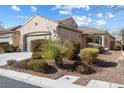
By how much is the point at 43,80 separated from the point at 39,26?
37.1 feet

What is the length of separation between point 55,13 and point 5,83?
13766 millimetres

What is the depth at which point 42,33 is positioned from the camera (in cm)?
1930

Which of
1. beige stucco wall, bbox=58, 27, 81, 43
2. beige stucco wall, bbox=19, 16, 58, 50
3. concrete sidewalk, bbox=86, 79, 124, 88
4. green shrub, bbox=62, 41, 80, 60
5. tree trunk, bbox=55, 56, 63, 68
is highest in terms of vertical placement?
beige stucco wall, bbox=19, 16, 58, 50

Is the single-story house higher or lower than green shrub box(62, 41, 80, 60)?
higher

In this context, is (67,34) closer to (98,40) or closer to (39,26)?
(39,26)

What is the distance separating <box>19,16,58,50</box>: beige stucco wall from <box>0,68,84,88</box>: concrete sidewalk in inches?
329

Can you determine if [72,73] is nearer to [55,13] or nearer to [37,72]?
[37,72]

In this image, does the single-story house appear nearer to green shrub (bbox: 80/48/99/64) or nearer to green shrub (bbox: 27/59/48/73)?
green shrub (bbox: 80/48/99/64)

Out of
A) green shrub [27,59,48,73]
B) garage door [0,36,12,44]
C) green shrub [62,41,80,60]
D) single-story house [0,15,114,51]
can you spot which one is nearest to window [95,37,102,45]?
single-story house [0,15,114,51]

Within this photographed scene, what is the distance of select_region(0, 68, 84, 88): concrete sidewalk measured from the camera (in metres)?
8.22

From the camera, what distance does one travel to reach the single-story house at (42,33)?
17970mm

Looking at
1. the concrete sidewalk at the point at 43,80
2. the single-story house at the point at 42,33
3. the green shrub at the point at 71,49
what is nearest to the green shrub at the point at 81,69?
the concrete sidewalk at the point at 43,80

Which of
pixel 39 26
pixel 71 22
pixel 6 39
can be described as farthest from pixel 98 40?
pixel 6 39

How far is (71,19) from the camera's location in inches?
1024
